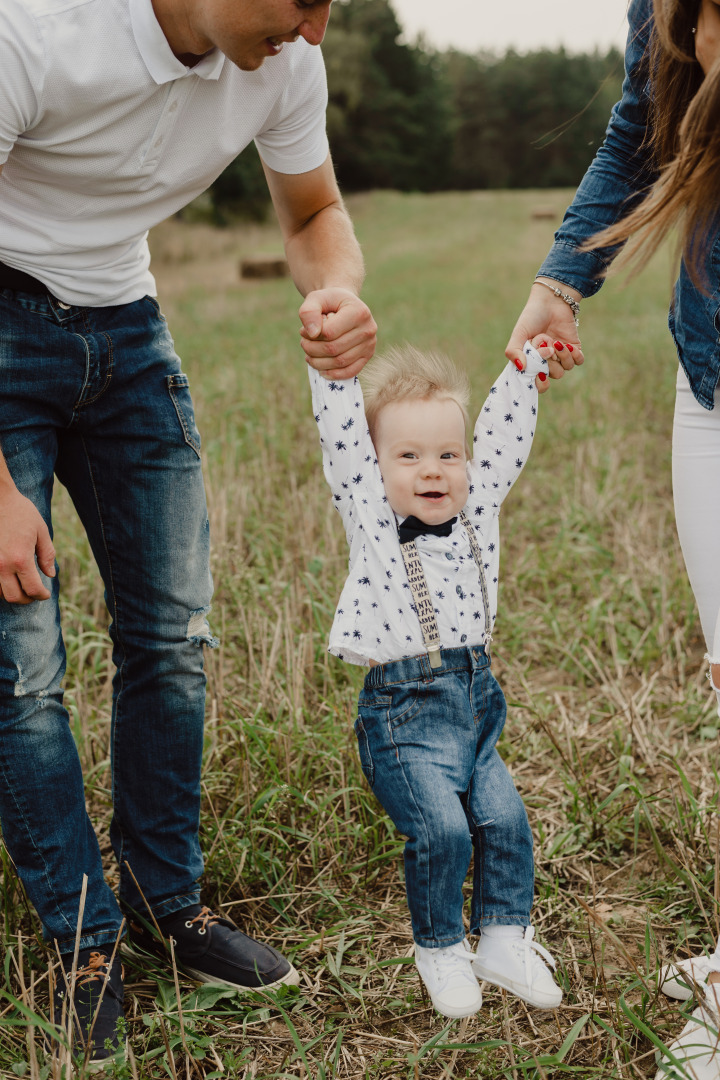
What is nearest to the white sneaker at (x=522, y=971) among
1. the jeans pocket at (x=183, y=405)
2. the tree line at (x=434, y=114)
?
the jeans pocket at (x=183, y=405)

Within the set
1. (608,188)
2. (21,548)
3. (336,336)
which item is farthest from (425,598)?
(608,188)

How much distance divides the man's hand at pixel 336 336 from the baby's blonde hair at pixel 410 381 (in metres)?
0.07

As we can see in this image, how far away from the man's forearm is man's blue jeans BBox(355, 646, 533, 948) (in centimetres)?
85

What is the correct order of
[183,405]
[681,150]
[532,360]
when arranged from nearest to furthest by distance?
[681,150], [532,360], [183,405]

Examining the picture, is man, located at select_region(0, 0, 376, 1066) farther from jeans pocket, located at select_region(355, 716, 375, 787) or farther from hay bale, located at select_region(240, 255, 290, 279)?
hay bale, located at select_region(240, 255, 290, 279)

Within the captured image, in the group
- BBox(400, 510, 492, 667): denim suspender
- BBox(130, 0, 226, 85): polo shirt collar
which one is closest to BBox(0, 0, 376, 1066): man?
BBox(130, 0, 226, 85): polo shirt collar

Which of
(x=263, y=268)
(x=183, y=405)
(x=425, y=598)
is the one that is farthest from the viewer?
(x=263, y=268)

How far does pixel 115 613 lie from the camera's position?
217 centimetres

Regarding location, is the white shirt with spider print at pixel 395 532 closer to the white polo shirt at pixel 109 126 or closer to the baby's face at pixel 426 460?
the baby's face at pixel 426 460

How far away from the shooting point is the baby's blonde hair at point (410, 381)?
186 cm

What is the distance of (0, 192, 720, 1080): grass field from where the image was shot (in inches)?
77.6

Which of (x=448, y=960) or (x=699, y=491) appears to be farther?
(x=699, y=491)

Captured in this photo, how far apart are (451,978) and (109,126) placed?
1628 mm

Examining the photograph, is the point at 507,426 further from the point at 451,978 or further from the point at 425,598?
the point at 451,978
